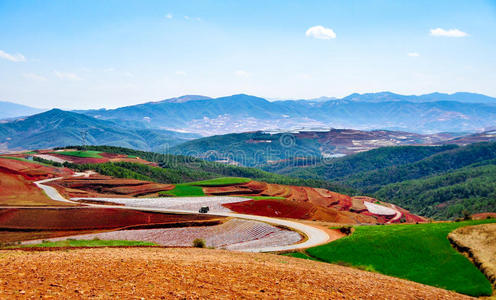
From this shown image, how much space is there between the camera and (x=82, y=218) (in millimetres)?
65562

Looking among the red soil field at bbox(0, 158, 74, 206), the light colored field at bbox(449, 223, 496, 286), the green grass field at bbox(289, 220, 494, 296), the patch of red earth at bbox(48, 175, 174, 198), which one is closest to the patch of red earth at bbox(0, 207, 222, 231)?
the red soil field at bbox(0, 158, 74, 206)

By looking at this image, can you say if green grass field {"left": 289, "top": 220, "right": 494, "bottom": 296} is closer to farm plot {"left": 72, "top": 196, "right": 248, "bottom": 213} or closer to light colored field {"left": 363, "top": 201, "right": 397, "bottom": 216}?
farm plot {"left": 72, "top": 196, "right": 248, "bottom": 213}

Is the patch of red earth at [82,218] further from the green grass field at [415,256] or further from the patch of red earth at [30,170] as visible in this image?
the patch of red earth at [30,170]

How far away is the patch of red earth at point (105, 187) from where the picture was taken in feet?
316

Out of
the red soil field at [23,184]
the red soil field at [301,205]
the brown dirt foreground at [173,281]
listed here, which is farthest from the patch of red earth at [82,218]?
the brown dirt foreground at [173,281]

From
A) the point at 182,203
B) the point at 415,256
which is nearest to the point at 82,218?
the point at 182,203

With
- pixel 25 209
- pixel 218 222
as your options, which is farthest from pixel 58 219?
pixel 218 222

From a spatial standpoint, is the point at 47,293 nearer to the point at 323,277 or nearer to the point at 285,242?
the point at 323,277

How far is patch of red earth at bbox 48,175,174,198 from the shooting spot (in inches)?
3792

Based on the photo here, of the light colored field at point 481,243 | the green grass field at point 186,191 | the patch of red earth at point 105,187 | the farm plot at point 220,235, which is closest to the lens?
the light colored field at point 481,243

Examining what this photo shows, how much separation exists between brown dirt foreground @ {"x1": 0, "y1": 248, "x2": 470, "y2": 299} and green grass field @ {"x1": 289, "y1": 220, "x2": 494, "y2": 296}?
26.8ft

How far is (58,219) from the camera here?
64000 millimetres

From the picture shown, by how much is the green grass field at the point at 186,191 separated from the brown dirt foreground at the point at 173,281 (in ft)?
269

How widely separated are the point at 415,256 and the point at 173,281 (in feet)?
98.6
